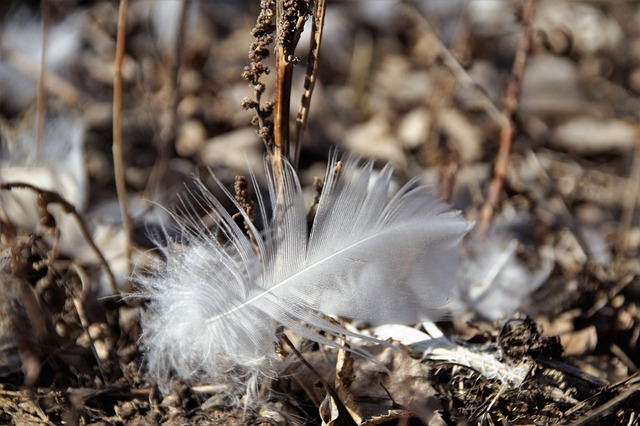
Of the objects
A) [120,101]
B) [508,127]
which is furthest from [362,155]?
[508,127]

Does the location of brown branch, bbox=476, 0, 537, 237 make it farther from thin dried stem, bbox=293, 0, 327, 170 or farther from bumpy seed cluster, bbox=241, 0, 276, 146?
bumpy seed cluster, bbox=241, 0, 276, 146

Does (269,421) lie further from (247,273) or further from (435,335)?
(435,335)

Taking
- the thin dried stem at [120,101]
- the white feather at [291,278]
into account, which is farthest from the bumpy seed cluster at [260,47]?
the thin dried stem at [120,101]

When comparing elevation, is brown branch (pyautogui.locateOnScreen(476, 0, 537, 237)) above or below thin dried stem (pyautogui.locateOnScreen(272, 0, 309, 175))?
below

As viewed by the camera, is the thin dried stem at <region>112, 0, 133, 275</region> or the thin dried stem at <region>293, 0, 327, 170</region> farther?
the thin dried stem at <region>112, 0, 133, 275</region>

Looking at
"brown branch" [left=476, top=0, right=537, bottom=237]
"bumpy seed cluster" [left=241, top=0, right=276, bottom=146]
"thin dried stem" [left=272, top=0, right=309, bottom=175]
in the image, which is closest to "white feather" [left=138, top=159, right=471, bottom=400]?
"thin dried stem" [left=272, top=0, right=309, bottom=175]

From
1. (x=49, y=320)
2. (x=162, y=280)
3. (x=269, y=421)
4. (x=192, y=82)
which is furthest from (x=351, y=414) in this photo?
(x=192, y=82)
